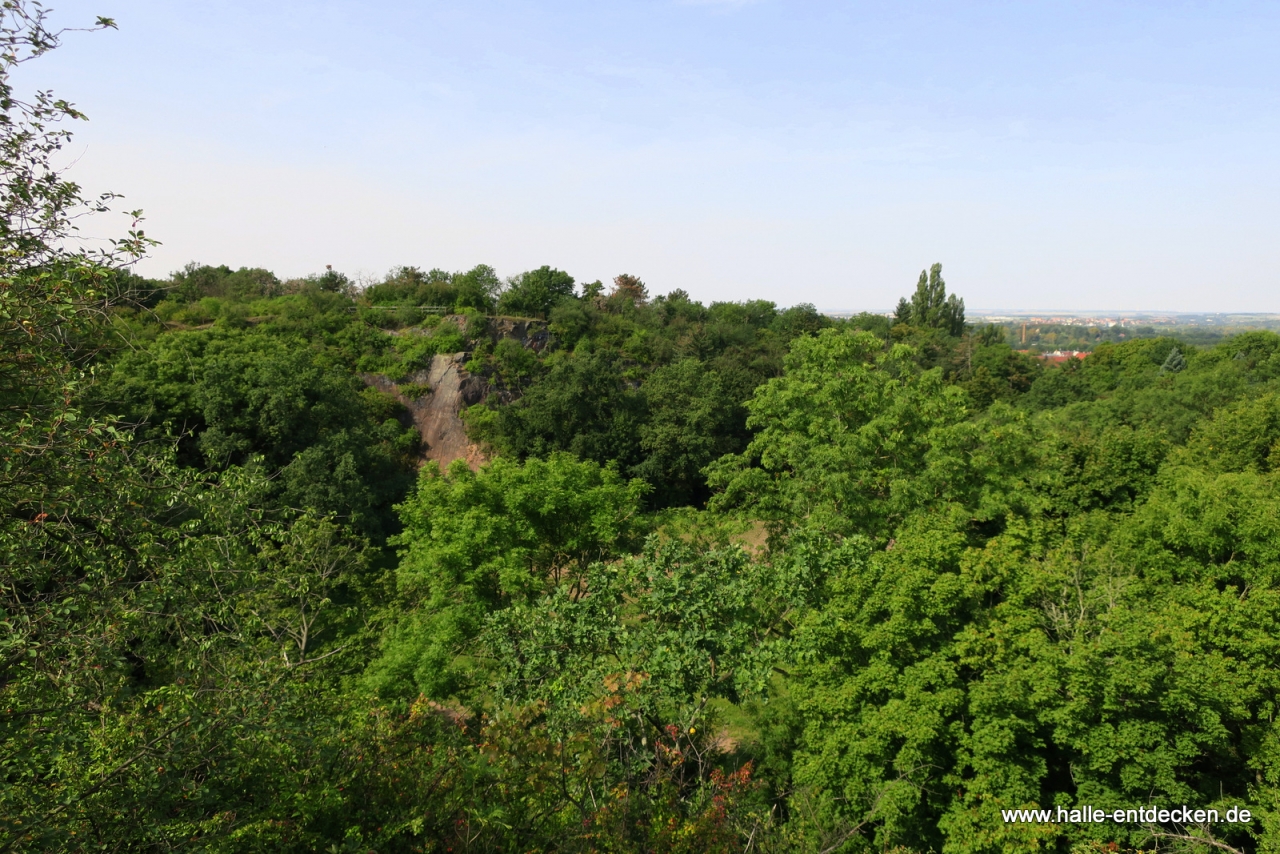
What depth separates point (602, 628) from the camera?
977 cm

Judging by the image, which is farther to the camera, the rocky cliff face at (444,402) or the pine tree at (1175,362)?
the pine tree at (1175,362)

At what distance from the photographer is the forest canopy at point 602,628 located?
5.45m

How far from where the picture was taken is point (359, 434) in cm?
2345

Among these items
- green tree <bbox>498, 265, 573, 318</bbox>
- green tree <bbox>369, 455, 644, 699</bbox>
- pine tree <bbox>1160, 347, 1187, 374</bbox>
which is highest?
green tree <bbox>498, 265, 573, 318</bbox>

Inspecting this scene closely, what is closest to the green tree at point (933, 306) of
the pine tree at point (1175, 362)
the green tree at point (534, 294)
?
the pine tree at point (1175, 362)

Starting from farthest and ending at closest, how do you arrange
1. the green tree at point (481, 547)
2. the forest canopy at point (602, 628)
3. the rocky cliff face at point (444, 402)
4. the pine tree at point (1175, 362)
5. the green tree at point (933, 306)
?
the green tree at point (933, 306) → the pine tree at point (1175, 362) → the rocky cliff face at point (444, 402) → the green tree at point (481, 547) → the forest canopy at point (602, 628)

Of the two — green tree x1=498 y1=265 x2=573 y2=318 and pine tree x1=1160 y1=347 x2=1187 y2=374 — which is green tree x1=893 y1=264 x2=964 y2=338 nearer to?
pine tree x1=1160 y1=347 x2=1187 y2=374

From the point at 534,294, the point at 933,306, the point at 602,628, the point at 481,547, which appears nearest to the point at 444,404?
the point at 534,294

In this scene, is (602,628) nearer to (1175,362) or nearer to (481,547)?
(481,547)

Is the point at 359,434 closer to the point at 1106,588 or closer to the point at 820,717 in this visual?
the point at 820,717

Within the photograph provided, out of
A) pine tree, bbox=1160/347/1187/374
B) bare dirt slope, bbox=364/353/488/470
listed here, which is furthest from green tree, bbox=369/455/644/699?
pine tree, bbox=1160/347/1187/374

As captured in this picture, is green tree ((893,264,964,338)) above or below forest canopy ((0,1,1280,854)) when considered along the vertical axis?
above

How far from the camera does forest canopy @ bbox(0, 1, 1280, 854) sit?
Result: 17.9 ft

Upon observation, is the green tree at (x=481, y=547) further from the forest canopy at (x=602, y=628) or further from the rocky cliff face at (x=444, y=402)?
the rocky cliff face at (x=444, y=402)
